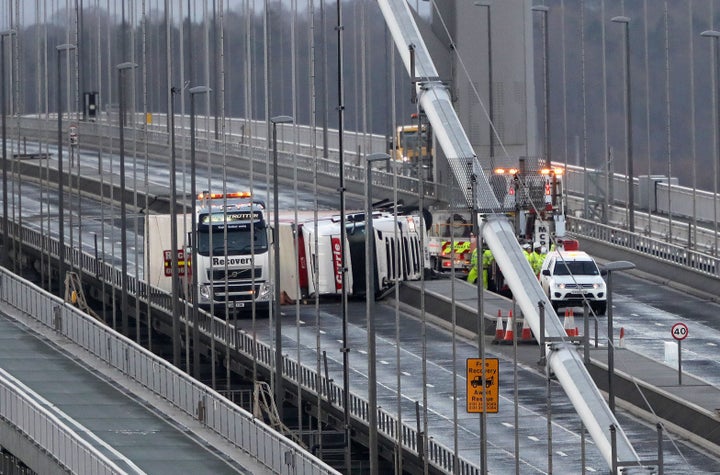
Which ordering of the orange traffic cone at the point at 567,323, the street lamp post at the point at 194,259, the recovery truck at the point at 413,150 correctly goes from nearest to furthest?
the orange traffic cone at the point at 567,323
the street lamp post at the point at 194,259
the recovery truck at the point at 413,150

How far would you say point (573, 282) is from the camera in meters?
65.2

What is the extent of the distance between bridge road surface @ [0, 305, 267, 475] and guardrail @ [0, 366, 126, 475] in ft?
3.57

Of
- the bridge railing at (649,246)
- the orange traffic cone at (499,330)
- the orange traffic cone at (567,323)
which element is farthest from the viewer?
the bridge railing at (649,246)

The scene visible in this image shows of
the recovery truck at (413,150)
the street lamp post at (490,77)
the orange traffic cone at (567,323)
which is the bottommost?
the orange traffic cone at (567,323)

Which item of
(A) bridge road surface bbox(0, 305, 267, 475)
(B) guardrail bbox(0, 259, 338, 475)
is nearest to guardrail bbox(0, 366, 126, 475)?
(B) guardrail bbox(0, 259, 338, 475)

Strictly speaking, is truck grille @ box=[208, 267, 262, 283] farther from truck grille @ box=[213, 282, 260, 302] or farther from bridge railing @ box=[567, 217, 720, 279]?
bridge railing @ box=[567, 217, 720, 279]

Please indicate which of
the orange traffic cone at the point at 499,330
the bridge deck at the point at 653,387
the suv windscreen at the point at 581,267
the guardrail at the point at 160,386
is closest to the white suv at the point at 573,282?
the suv windscreen at the point at 581,267

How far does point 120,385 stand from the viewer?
60.2 metres

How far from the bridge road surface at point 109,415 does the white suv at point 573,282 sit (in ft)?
43.8

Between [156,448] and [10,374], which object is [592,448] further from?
[10,374]

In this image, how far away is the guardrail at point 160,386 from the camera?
48.0 meters

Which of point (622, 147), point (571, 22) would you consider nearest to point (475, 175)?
point (571, 22)

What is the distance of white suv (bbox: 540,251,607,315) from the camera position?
65.8m

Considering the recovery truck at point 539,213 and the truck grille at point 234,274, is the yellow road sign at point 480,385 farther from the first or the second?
the truck grille at point 234,274
